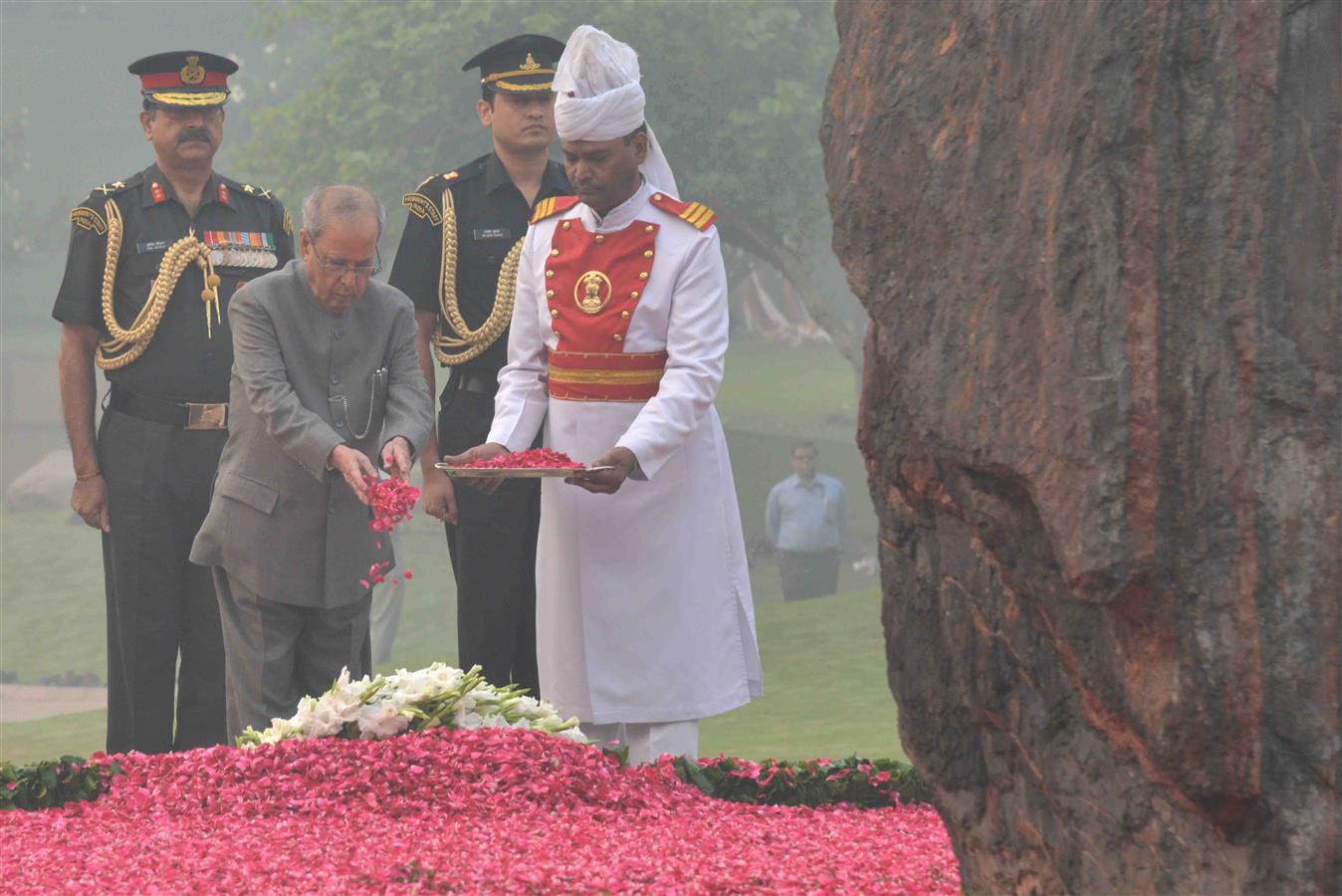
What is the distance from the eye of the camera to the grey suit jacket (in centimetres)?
593

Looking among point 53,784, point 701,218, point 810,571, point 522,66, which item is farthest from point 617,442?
point 810,571

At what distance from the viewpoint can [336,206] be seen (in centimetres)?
579

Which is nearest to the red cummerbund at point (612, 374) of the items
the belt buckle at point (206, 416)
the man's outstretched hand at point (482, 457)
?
the man's outstretched hand at point (482, 457)

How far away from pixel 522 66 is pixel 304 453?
1.88 meters

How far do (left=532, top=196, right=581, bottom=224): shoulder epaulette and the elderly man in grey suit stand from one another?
54 cm

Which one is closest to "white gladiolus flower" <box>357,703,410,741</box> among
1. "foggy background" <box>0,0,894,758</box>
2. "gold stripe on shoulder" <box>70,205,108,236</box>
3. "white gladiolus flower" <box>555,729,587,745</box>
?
"white gladiolus flower" <box>555,729,587,745</box>

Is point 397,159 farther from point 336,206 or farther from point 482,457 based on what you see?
point 482,457

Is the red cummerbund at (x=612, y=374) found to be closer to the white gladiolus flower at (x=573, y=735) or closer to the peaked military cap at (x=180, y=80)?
the white gladiolus flower at (x=573, y=735)

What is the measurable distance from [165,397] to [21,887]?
2944 mm

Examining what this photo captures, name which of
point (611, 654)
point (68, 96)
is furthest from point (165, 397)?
point (68, 96)

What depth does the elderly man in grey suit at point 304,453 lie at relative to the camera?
589cm

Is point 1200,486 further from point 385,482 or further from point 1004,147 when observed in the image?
point 385,482

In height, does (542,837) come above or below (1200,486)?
below

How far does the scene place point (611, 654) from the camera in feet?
19.4
